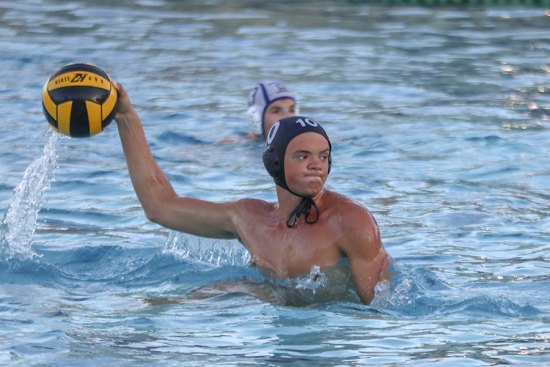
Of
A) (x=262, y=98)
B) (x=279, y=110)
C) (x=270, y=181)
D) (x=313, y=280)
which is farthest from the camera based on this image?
(x=262, y=98)

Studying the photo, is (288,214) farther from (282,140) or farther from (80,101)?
(80,101)

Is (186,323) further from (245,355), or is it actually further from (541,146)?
(541,146)

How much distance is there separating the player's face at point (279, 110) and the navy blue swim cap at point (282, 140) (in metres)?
3.87

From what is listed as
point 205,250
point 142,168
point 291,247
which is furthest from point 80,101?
point 205,250

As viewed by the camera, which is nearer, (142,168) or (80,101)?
(80,101)

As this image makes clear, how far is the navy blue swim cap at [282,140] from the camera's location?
5.42m

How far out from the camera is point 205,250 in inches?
262

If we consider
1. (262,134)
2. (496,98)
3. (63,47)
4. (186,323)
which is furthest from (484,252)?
(63,47)

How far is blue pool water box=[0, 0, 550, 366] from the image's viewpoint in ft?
17.3

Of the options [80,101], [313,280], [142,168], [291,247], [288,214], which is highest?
[80,101]

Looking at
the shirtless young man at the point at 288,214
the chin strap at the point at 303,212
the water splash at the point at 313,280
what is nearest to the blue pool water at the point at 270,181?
the water splash at the point at 313,280

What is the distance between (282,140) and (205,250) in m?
1.40

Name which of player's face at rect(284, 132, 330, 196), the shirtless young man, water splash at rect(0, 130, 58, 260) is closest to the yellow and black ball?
the shirtless young man

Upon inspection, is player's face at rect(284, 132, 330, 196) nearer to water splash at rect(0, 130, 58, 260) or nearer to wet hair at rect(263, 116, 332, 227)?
wet hair at rect(263, 116, 332, 227)
